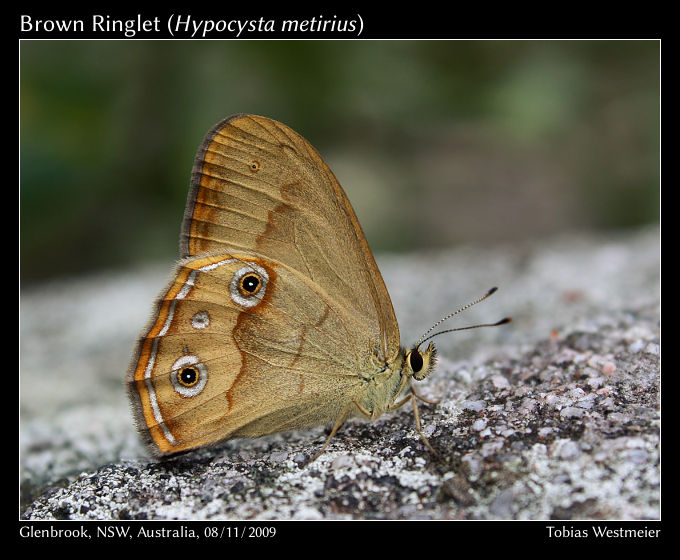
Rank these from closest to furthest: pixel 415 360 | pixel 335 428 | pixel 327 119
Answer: pixel 335 428
pixel 415 360
pixel 327 119

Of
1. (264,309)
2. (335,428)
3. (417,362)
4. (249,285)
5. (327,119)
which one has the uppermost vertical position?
(327,119)

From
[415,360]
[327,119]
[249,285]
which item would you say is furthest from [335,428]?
[327,119]

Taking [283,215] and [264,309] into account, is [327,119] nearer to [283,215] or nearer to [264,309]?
[283,215]

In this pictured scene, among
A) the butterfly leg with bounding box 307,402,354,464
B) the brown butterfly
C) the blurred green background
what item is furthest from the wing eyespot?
the blurred green background

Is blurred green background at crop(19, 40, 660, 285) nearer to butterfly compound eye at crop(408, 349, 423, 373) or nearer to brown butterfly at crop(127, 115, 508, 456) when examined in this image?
brown butterfly at crop(127, 115, 508, 456)

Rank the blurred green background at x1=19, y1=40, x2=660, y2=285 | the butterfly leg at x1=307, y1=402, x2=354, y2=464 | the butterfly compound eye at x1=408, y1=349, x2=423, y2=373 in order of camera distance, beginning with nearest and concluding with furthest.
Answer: the butterfly leg at x1=307, y1=402, x2=354, y2=464 → the butterfly compound eye at x1=408, y1=349, x2=423, y2=373 → the blurred green background at x1=19, y1=40, x2=660, y2=285

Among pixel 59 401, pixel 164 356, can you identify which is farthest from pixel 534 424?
pixel 59 401

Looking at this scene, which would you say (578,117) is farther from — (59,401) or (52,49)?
(59,401)
